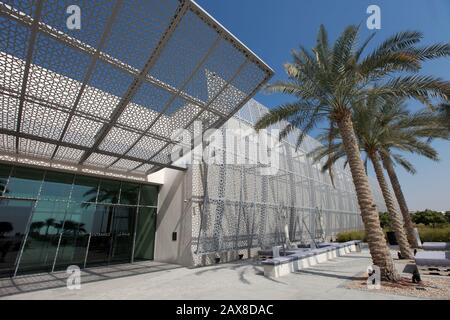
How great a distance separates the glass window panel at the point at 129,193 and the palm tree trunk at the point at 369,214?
35.8 ft

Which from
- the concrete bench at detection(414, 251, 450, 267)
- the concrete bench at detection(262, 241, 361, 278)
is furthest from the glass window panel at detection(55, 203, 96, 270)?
the concrete bench at detection(414, 251, 450, 267)

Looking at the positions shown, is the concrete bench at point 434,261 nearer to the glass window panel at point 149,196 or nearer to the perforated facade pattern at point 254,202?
the perforated facade pattern at point 254,202

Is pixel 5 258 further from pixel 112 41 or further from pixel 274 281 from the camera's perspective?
pixel 274 281

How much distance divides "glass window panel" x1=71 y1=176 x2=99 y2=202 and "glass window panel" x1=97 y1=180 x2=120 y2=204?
0.81ft

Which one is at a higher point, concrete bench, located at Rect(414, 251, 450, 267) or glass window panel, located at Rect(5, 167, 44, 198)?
glass window panel, located at Rect(5, 167, 44, 198)

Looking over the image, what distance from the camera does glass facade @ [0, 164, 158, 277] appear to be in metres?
9.44

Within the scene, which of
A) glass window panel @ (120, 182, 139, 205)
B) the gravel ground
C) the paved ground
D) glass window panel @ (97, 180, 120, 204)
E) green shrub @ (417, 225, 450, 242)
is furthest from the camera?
green shrub @ (417, 225, 450, 242)

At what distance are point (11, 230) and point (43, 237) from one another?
111 cm

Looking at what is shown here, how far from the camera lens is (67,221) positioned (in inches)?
419

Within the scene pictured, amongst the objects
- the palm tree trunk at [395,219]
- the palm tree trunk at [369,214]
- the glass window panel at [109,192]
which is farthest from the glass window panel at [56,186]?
the palm tree trunk at [395,219]

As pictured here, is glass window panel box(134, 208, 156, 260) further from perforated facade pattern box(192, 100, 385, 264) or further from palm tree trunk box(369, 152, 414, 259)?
palm tree trunk box(369, 152, 414, 259)

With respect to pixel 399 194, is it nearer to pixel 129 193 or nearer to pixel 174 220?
pixel 174 220

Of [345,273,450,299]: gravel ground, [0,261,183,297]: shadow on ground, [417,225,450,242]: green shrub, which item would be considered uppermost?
[417,225,450,242]: green shrub
